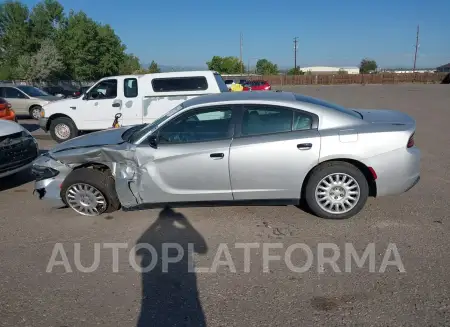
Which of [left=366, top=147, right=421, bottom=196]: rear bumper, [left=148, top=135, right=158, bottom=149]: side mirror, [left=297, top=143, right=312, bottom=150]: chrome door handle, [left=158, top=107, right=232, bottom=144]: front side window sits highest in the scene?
[left=158, top=107, right=232, bottom=144]: front side window

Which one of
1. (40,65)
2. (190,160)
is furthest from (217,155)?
(40,65)

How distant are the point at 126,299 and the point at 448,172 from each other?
19.0 ft

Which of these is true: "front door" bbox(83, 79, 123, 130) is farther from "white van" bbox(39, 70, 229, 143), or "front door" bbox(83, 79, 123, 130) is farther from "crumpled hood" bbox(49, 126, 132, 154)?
"crumpled hood" bbox(49, 126, 132, 154)

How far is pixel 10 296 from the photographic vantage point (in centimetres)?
305

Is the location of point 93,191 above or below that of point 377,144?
below

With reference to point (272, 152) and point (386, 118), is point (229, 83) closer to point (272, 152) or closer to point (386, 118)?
point (386, 118)

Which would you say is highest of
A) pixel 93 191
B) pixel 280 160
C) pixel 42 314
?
pixel 280 160

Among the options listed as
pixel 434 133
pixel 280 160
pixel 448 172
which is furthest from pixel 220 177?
pixel 434 133

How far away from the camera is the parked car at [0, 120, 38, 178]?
5609 millimetres

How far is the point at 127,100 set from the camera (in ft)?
31.6

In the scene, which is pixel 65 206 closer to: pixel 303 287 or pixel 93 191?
pixel 93 191

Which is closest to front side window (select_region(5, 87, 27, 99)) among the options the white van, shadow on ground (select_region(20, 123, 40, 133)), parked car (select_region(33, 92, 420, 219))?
shadow on ground (select_region(20, 123, 40, 133))

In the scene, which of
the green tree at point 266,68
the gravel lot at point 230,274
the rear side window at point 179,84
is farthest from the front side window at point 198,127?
the green tree at point 266,68

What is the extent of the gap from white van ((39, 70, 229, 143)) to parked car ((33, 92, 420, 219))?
524cm
